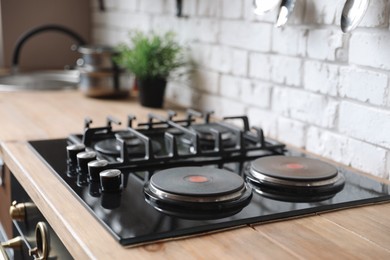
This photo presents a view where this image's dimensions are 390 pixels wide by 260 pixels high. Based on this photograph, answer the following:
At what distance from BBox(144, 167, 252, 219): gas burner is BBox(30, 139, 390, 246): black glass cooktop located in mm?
12

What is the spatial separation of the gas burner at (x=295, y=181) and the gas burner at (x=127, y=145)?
10.2 inches

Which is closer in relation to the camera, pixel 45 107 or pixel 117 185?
pixel 117 185

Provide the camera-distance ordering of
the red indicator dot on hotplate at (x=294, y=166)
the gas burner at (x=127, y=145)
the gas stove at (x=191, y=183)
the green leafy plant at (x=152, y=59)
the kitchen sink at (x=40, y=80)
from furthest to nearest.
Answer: the kitchen sink at (x=40, y=80), the green leafy plant at (x=152, y=59), the gas burner at (x=127, y=145), the red indicator dot on hotplate at (x=294, y=166), the gas stove at (x=191, y=183)

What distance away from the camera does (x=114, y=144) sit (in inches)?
48.3

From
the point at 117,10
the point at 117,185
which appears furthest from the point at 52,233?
the point at 117,10

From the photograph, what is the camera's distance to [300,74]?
134cm

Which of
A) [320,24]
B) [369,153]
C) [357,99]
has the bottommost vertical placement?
[369,153]

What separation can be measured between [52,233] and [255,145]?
542mm

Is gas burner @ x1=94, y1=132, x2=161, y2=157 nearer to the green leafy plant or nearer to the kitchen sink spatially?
the green leafy plant

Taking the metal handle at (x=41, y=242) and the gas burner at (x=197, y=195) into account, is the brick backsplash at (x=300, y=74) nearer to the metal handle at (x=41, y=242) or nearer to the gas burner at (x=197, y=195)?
the gas burner at (x=197, y=195)

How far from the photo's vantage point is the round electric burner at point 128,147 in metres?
1.17

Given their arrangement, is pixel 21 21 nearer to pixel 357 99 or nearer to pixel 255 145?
pixel 255 145

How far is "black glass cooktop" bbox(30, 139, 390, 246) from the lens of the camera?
788 millimetres

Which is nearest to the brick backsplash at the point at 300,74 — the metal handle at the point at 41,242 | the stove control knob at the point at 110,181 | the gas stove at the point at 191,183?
the gas stove at the point at 191,183
